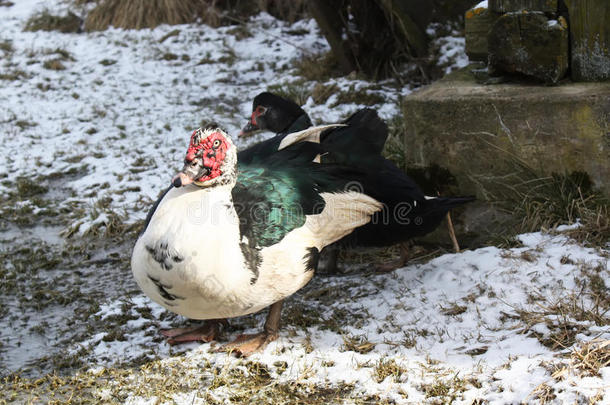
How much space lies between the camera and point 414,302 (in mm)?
3379

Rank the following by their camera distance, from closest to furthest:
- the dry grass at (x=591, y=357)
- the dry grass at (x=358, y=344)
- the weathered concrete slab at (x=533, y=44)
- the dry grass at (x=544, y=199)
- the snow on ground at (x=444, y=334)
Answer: the dry grass at (x=591, y=357), the snow on ground at (x=444, y=334), the dry grass at (x=358, y=344), the dry grass at (x=544, y=199), the weathered concrete slab at (x=533, y=44)

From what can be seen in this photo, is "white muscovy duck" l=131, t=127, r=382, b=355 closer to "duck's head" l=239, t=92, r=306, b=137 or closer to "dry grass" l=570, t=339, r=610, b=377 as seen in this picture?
"dry grass" l=570, t=339, r=610, b=377

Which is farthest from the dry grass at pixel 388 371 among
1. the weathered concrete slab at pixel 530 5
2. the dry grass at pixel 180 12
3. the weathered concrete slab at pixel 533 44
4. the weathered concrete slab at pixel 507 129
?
the dry grass at pixel 180 12

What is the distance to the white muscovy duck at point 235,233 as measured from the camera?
8.54 ft

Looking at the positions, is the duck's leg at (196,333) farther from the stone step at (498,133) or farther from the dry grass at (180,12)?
the dry grass at (180,12)

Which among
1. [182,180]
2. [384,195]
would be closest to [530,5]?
[384,195]

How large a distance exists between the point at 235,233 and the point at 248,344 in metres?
0.65

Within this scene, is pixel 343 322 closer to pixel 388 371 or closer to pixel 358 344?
pixel 358 344

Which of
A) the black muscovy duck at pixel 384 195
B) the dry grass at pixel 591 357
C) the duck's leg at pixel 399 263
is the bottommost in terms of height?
the duck's leg at pixel 399 263

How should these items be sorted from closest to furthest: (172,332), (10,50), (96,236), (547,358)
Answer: (547,358) → (172,332) → (96,236) → (10,50)

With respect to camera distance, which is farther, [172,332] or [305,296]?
[305,296]

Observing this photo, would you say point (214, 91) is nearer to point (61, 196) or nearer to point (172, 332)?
point (61, 196)

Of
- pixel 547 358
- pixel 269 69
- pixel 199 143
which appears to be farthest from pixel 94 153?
pixel 547 358

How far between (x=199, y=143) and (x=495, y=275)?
166 cm
